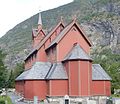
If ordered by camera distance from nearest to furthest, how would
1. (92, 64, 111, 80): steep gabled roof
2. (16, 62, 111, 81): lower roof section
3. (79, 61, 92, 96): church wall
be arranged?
(79, 61, 92, 96): church wall, (16, 62, 111, 81): lower roof section, (92, 64, 111, 80): steep gabled roof

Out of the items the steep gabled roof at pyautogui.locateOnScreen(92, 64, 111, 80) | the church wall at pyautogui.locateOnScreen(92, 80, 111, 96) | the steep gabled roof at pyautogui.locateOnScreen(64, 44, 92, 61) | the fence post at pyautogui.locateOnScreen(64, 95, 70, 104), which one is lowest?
the fence post at pyautogui.locateOnScreen(64, 95, 70, 104)

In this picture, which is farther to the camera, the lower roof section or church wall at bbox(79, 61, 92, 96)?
the lower roof section

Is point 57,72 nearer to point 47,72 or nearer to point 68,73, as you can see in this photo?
point 68,73

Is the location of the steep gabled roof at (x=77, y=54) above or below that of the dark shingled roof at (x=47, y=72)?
above

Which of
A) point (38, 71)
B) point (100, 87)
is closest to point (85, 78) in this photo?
point (100, 87)

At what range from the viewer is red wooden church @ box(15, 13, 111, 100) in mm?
45625

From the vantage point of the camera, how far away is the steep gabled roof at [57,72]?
46537 millimetres

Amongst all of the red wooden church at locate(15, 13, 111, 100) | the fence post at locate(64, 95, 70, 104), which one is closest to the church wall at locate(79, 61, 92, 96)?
the red wooden church at locate(15, 13, 111, 100)

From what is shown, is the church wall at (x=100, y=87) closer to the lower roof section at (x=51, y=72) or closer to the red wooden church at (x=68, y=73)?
the red wooden church at (x=68, y=73)

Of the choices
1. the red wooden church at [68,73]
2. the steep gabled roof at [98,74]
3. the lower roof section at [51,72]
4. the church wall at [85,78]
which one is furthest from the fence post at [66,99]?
the steep gabled roof at [98,74]

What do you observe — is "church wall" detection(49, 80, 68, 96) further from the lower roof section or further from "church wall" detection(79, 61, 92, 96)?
"church wall" detection(79, 61, 92, 96)

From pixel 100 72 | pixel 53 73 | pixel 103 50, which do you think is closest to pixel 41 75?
pixel 53 73

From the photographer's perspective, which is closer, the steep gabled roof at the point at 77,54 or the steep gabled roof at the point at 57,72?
the steep gabled roof at the point at 77,54

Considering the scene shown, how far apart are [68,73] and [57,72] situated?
184cm
